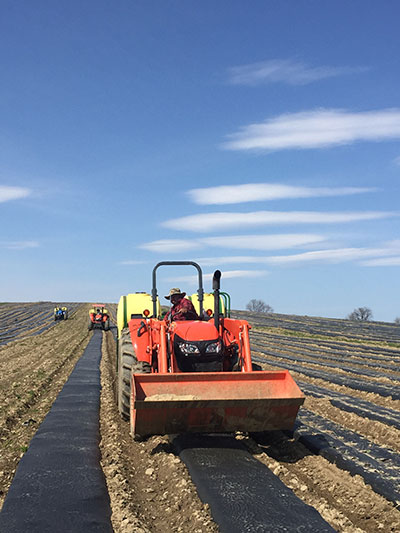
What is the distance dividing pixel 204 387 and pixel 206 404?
287mm

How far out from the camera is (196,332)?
670cm

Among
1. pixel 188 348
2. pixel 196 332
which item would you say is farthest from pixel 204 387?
pixel 196 332

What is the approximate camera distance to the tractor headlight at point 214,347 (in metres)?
6.69

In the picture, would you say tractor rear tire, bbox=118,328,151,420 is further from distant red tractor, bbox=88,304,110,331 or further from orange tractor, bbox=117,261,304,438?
distant red tractor, bbox=88,304,110,331

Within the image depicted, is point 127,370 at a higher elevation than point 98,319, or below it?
below

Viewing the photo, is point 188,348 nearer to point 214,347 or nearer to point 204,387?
point 214,347

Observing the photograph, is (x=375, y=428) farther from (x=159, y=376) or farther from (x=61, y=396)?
(x=61, y=396)

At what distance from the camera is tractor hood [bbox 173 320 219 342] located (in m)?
6.67

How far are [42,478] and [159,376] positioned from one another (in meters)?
1.55

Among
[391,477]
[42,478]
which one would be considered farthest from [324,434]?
[42,478]

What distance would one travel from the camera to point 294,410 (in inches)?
227

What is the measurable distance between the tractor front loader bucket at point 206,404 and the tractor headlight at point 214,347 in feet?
2.74

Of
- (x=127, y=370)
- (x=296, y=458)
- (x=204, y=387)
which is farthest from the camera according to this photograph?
(x=127, y=370)

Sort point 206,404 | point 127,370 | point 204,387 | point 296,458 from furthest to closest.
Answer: point 127,370
point 296,458
point 204,387
point 206,404
